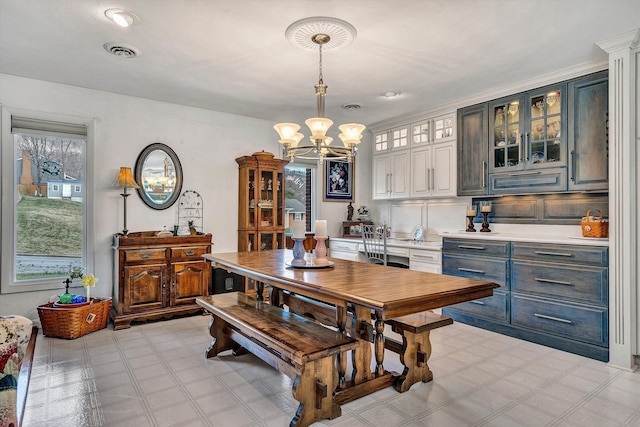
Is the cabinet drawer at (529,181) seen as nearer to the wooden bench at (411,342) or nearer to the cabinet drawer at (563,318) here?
the cabinet drawer at (563,318)

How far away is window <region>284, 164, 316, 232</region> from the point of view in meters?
5.55

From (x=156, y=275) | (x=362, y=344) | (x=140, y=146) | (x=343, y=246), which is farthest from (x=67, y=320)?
(x=343, y=246)

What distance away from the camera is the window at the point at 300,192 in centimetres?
555

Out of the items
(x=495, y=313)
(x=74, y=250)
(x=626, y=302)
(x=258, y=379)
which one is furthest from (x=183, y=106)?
(x=626, y=302)

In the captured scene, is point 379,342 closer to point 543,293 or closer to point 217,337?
point 217,337

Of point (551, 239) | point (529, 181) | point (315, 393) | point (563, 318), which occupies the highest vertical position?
point (529, 181)

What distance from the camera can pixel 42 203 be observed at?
3.93m

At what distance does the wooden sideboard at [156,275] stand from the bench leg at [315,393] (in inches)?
98.5

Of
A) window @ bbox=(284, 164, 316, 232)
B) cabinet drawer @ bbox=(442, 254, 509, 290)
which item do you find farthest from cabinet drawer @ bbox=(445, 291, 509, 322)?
window @ bbox=(284, 164, 316, 232)

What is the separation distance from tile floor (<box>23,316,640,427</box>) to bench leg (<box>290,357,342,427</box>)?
76 millimetres

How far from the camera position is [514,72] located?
3.50 meters

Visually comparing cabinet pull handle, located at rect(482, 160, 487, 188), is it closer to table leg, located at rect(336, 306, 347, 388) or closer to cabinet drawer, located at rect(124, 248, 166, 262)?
table leg, located at rect(336, 306, 347, 388)

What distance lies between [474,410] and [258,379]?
4.62ft

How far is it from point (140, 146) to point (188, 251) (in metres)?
1.37
